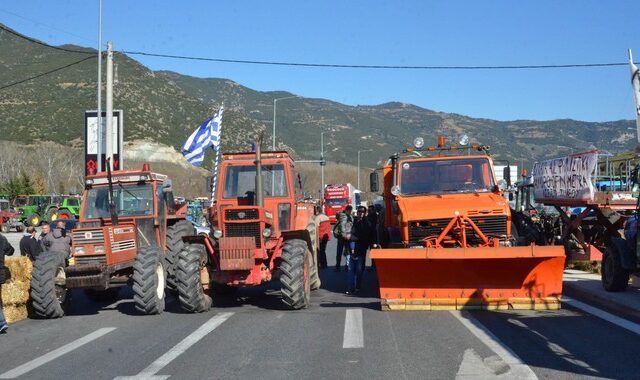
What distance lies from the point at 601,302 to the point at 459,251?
11.0ft

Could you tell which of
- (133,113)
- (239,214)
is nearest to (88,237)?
(239,214)

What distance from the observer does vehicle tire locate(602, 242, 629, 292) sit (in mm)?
13734

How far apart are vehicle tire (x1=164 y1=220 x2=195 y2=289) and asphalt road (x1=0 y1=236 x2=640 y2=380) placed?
0.99 metres

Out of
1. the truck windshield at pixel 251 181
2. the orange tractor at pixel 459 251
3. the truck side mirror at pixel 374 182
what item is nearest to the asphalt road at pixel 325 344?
the orange tractor at pixel 459 251

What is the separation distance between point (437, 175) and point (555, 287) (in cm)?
329

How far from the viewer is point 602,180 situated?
56.2 feet

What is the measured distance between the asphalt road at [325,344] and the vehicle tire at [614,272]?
3.72 feet

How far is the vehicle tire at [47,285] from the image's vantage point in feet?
41.0

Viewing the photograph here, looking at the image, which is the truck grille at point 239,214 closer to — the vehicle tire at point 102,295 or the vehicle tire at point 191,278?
the vehicle tire at point 191,278

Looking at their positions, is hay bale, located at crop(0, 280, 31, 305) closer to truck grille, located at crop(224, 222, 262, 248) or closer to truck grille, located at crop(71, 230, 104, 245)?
truck grille, located at crop(71, 230, 104, 245)

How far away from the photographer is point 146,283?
12555 mm

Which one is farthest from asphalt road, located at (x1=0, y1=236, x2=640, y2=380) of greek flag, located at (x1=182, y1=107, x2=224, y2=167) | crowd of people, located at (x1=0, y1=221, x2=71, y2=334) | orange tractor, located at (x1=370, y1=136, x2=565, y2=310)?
greek flag, located at (x1=182, y1=107, x2=224, y2=167)

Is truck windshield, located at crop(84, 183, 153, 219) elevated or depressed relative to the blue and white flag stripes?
depressed

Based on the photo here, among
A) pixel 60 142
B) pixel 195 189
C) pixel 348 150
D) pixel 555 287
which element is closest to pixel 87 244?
pixel 555 287
